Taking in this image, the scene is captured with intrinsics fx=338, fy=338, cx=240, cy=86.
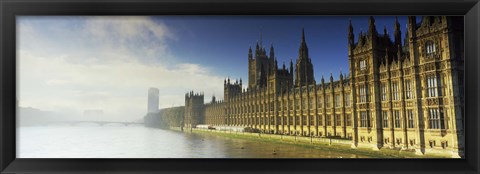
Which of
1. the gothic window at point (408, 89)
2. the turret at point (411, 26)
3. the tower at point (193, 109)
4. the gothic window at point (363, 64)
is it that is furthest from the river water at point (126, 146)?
the turret at point (411, 26)

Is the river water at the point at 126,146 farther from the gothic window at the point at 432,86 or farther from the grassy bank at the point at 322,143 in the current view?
the gothic window at the point at 432,86

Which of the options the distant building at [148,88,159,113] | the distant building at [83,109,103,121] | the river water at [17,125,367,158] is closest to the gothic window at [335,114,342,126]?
the river water at [17,125,367,158]

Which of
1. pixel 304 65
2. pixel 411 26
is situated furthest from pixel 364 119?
pixel 411 26

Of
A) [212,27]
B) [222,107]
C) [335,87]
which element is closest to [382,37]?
[335,87]
